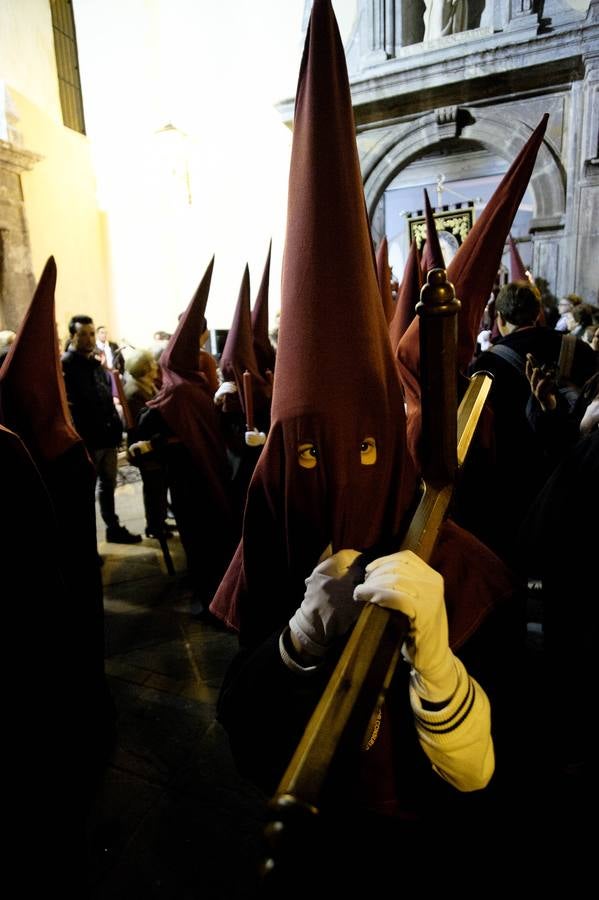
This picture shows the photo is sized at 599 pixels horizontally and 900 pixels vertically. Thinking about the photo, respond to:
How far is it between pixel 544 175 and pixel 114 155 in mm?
9221

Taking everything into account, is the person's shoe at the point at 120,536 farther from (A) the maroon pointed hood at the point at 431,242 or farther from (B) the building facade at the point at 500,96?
(B) the building facade at the point at 500,96

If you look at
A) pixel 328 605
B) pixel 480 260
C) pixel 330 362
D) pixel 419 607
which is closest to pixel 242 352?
pixel 480 260

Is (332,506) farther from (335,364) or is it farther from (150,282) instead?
(150,282)

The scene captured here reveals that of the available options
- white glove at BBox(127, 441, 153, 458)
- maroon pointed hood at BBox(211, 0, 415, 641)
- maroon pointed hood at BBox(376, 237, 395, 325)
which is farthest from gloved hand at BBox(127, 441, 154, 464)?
maroon pointed hood at BBox(211, 0, 415, 641)

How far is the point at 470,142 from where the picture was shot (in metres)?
8.83

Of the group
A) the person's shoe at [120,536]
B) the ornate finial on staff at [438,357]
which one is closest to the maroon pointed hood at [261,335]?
the person's shoe at [120,536]

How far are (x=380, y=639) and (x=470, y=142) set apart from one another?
33.5 feet

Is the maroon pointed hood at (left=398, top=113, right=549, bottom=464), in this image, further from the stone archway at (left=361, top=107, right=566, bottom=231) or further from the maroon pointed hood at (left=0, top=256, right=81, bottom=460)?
the stone archway at (left=361, top=107, right=566, bottom=231)

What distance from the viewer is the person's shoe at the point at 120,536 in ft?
17.2

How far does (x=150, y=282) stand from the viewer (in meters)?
12.0

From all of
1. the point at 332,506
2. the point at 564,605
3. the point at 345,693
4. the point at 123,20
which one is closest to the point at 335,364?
the point at 332,506

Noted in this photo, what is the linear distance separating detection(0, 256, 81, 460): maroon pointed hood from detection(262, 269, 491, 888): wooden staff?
1957 mm

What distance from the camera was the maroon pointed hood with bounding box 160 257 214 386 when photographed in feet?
12.3

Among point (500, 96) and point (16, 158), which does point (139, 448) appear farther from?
point (16, 158)
